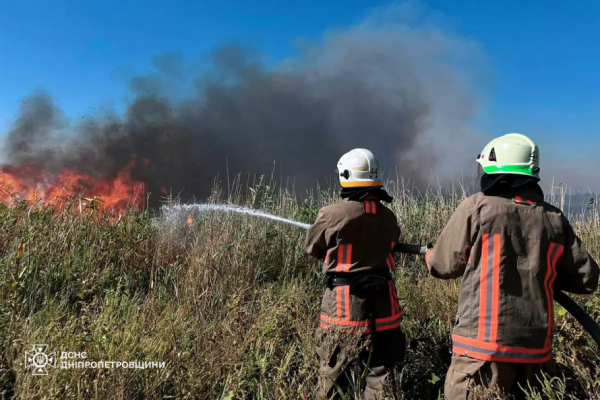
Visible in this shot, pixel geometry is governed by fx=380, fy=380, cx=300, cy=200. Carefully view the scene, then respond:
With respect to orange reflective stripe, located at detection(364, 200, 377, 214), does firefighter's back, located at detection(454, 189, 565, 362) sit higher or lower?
lower

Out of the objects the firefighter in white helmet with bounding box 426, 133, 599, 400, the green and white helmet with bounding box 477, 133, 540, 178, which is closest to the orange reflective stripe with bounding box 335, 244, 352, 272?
the firefighter in white helmet with bounding box 426, 133, 599, 400

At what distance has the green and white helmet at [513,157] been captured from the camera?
7.54 feet

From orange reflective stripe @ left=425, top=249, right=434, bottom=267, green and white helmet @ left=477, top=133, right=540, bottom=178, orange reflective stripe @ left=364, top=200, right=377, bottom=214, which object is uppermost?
green and white helmet @ left=477, top=133, right=540, bottom=178

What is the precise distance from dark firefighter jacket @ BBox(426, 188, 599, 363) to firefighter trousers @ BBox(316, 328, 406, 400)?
2.52 feet

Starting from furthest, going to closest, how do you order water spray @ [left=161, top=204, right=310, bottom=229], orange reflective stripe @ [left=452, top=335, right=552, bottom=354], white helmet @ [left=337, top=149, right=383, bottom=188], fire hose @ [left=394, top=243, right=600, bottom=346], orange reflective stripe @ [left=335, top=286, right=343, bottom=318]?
water spray @ [left=161, top=204, right=310, bottom=229] < white helmet @ [left=337, top=149, right=383, bottom=188] < orange reflective stripe @ [left=335, top=286, right=343, bottom=318] < fire hose @ [left=394, top=243, right=600, bottom=346] < orange reflective stripe @ [left=452, top=335, right=552, bottom=354]

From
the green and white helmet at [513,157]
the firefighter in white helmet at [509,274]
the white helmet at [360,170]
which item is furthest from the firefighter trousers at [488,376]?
the white helmet at [360,170]

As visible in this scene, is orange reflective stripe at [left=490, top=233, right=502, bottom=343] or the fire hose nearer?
orange reflective stripe at [left=490, top=233, right=502, bottom=343]

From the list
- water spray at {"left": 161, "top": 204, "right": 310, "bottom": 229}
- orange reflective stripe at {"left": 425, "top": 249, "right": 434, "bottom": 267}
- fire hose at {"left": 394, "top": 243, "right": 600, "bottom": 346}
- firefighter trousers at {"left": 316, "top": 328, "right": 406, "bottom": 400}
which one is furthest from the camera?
water spray at {"left": 161, "top": 204, "right": 310, "bottom": 229}

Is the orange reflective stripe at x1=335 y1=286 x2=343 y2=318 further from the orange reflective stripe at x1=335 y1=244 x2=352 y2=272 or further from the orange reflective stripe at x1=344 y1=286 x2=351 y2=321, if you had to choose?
the orange reflective stripe at x1=335 y1=244 x2=352 y2=272

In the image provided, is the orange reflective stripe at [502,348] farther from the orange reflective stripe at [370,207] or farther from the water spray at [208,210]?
the water spray at [208,210]

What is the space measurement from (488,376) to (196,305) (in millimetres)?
3025

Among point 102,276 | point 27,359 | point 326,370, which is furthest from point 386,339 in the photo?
point 102,276

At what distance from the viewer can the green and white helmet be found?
90.5 inches

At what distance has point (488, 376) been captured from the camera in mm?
2164
